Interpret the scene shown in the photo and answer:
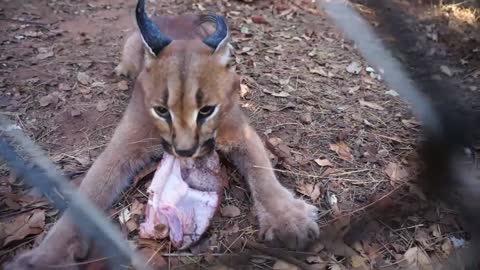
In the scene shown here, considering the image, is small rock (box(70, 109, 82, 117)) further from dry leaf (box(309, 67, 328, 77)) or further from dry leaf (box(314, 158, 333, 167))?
dry leaf (box(309, 67, 328, 77))

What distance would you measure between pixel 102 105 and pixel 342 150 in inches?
63.0

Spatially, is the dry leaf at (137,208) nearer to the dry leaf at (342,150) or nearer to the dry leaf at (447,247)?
the dry leaf at (342,150)

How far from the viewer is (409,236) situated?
2617 millimetres

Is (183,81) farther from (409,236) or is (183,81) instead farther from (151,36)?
(409,236)

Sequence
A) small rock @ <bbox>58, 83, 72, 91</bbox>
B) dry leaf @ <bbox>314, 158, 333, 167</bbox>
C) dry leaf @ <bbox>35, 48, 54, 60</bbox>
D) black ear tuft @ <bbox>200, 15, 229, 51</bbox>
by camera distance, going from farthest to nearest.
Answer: dry leaf @ <bbox>35, 48, 54, 60</bbox> → small rock @ <bbox>58, 83, 72, 91</bbox> → dry leaf @ <bbox>314, 158, 333, 167</bbox> → black ear tuft @ <bbox>200, 15, 229, 51</bbox>

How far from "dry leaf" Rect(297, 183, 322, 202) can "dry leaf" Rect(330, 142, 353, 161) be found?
34 cm

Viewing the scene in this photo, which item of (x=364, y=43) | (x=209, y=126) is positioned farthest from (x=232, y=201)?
(x=364, y=43)

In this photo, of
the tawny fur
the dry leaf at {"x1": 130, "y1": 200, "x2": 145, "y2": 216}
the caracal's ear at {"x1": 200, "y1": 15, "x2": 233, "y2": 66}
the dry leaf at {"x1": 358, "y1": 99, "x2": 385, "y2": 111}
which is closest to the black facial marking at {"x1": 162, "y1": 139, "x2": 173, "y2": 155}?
the tawny fur

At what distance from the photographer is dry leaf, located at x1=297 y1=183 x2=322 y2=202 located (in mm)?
2910

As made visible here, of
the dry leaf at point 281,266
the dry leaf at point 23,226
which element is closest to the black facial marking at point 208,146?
the dry leaf at point 281,266

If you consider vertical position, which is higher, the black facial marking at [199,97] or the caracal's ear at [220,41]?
the caracal's ear at [220,41]

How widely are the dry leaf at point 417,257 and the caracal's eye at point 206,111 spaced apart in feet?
3.72

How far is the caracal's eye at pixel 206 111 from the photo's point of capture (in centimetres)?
254

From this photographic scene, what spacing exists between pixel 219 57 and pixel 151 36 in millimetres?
355
